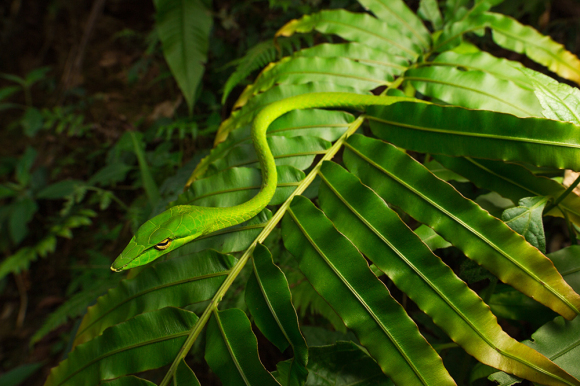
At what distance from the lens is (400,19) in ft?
6.54

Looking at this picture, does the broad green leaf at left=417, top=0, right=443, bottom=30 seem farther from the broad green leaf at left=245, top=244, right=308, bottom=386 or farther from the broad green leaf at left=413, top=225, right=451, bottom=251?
the broad green leaf at left=245, top=244, right=308, bottom=386

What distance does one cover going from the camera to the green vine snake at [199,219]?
1.29m

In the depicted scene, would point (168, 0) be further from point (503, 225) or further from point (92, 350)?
point (503, 225)

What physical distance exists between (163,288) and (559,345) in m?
1.39

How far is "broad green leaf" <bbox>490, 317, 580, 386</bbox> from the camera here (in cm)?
93

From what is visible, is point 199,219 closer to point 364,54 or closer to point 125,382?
point 125,382

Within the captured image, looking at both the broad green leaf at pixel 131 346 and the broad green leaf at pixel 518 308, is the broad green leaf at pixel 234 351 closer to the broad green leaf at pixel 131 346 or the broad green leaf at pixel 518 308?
the broad green leaf at pixel 131 346

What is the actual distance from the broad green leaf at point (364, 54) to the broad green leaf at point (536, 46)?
1.83 ft

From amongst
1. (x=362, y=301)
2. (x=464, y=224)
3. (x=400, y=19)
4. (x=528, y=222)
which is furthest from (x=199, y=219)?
(x=400, y=19)

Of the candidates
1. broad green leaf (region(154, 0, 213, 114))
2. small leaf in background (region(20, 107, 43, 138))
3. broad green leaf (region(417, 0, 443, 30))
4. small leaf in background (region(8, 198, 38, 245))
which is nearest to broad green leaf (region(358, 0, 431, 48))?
broad green leaf (region(417, 0, 443, 30))

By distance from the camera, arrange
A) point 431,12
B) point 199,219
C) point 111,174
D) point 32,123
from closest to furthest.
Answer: point 199,219
point 431,12
point 111,174
point 32,123

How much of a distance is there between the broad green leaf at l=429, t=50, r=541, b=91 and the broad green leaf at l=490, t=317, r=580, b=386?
3.42ft

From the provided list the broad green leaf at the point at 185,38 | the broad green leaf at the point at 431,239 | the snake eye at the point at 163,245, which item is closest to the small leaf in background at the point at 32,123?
the broad green leaf at the point at 185,38

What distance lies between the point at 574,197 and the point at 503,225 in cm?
44
